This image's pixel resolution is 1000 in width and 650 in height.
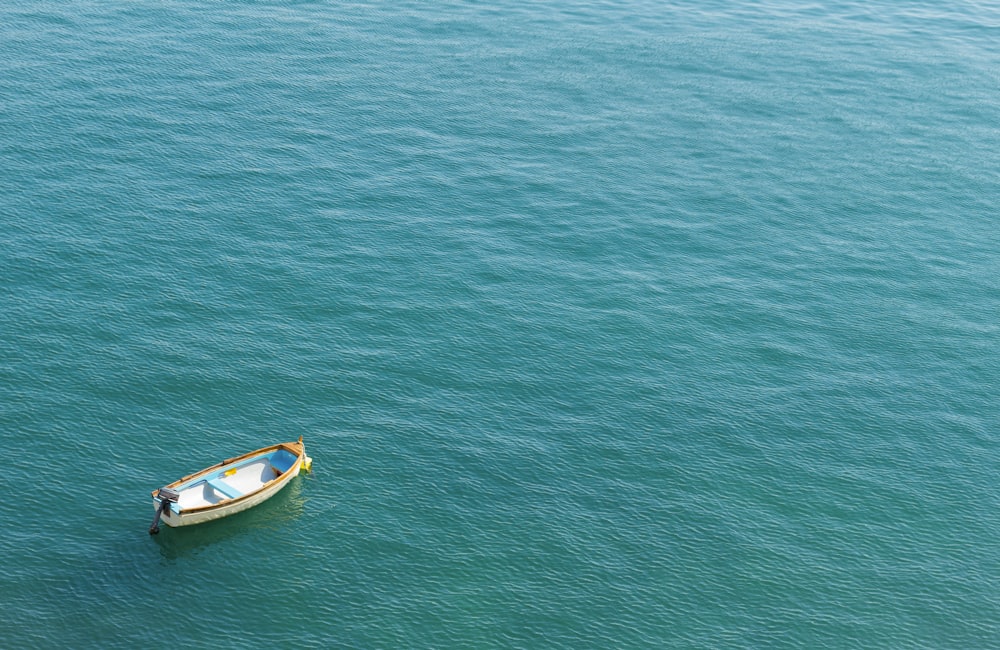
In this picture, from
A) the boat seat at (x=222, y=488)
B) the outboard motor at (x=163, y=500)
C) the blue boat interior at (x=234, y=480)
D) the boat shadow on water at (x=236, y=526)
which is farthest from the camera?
the boat seat at (x=222, y=488)

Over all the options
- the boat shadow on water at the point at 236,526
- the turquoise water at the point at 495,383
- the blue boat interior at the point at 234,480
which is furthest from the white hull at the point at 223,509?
the turquoise water at the point at 495,383

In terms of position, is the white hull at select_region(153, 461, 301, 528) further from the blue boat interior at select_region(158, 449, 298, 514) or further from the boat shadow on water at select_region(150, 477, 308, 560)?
the blue boat interior at select_region(158, 449, 298, 514)

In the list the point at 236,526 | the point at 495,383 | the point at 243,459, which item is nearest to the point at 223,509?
the point at 236,526

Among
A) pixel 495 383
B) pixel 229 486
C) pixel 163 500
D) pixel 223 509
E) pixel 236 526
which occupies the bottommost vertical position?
pixel 236 526

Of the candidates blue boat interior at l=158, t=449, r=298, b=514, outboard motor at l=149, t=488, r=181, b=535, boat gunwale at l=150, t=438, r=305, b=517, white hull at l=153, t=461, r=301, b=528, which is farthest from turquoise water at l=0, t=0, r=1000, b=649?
blue boat interior at l=158, t=449, r=298, b=514

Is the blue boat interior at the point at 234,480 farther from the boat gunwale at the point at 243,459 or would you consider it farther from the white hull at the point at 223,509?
the white hull at the point at 223,509

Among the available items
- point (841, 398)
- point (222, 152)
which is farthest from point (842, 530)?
point (222, 152)

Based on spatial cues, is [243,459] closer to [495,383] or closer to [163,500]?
[163,500]
